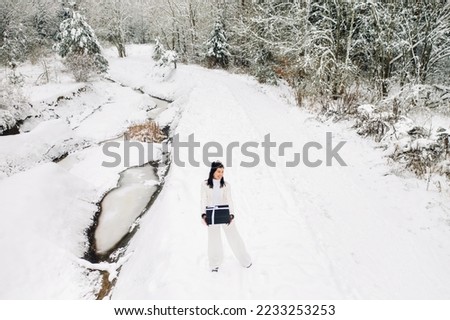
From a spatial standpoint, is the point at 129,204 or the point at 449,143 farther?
the point at 129,204

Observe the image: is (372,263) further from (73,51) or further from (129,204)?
(73,51)

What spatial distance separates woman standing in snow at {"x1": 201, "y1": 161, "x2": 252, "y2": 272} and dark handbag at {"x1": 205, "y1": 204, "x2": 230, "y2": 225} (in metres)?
0.04

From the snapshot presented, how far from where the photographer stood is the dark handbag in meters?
4.73

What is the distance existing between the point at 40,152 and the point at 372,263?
1323 centimetres

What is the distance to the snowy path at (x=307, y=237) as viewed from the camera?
509 centimetres

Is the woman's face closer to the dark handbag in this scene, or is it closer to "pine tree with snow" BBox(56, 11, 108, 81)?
the dark handbag

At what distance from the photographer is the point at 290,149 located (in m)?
10.7

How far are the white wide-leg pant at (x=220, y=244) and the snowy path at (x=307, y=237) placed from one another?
227 millimetres

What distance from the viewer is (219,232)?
5016 millimetres

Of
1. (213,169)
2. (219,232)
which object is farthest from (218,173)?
(219,232)

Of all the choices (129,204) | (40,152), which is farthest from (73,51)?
(129,204)

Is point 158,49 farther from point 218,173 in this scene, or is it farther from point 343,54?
point 218,173

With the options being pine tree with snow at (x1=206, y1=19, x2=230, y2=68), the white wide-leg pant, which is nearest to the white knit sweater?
the white wide-leg pant

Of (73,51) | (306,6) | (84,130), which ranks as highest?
(306,6)
